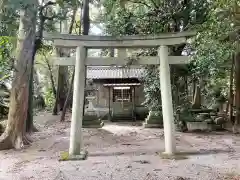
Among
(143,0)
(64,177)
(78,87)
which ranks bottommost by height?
(64,177)

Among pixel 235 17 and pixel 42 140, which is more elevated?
pixel 235 17

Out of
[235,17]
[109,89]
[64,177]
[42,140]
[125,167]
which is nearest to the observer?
[64,177]

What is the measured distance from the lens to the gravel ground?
16.7 ft

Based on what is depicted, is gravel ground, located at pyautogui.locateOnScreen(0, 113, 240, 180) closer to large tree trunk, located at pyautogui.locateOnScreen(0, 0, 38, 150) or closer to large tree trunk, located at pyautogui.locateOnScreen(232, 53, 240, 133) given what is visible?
large tree trunk, located at pyautogui.locateOnScreen(0, 0, 38, 150)

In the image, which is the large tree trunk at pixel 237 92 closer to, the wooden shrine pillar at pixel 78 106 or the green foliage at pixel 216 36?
the green foliage at pixel 216 36

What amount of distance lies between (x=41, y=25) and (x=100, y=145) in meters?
4.86

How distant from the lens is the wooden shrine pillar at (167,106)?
6.54 meters

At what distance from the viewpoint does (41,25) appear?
9.69m

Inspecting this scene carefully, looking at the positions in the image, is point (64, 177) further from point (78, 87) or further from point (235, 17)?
point (235, 17)

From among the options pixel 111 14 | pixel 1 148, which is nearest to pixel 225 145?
pixel 1 148

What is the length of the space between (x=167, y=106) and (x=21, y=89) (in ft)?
14.7

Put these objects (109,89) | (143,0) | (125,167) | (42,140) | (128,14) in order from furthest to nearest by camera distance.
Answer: (109,89) < (143,0) < (128,14) < (42,140) < (125,167)

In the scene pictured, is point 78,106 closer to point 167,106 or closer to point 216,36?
point 167,106

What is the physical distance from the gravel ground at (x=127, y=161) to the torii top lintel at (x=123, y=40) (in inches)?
112
